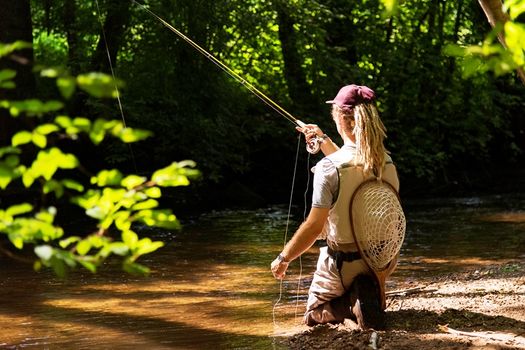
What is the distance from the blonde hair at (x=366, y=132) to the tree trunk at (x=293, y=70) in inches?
431

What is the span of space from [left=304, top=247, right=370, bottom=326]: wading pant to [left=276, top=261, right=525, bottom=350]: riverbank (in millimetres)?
84

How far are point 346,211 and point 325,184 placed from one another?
0.67 feet

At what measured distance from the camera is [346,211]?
14.9ft

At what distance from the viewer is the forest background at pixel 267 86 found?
1360 cm

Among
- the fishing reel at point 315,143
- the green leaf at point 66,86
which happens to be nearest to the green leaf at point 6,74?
the green leaf at point 66,86

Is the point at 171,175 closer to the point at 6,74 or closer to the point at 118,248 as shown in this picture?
the point at 118,248

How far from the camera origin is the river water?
5.52 meters

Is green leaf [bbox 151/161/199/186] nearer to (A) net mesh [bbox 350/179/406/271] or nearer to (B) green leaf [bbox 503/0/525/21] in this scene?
(B) green leaf [bbox 503/0/525/21]

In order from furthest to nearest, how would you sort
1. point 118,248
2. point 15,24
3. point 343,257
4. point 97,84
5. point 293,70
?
1. point 293,70
2. point 15,24
3. point 343,257
4. point 118,248
5. point 97,84

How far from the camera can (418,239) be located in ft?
34.7

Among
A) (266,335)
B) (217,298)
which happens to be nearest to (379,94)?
(217,298)

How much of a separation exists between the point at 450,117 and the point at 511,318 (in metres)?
13.7

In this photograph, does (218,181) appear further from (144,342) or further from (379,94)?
(144,342)

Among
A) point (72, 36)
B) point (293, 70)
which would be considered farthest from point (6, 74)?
point (293, 70)
